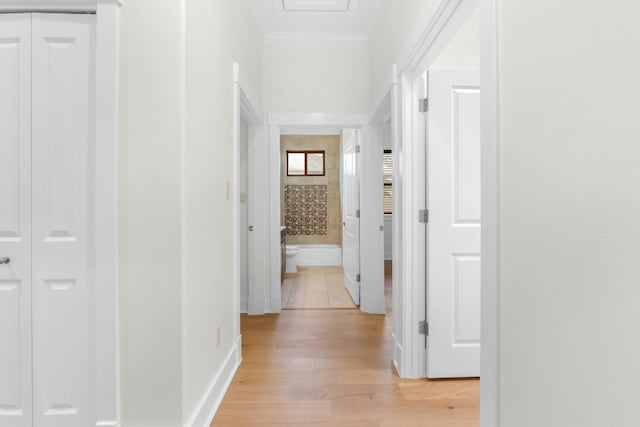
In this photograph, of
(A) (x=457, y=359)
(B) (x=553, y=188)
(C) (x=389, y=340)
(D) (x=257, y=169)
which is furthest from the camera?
(D) (x=257, y=169)

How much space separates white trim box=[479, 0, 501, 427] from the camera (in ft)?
3.72

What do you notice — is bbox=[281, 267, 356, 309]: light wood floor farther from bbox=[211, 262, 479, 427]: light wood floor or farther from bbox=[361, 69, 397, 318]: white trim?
bbox=[211, 262, 479, 427]: light wood floor

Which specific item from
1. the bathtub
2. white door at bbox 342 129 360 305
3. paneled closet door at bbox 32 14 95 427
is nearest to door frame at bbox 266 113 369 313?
white door at bbox 342 129 360 305

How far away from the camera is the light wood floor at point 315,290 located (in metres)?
4.02

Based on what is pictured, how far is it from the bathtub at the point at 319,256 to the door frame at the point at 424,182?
4.01 metres

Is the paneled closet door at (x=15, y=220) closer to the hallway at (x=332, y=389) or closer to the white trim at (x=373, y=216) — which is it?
the hallway at (x=332, y=389)

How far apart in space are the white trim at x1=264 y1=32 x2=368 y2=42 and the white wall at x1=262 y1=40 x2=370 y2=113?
0.10 ft

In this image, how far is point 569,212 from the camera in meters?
0.83

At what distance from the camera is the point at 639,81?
0.65m

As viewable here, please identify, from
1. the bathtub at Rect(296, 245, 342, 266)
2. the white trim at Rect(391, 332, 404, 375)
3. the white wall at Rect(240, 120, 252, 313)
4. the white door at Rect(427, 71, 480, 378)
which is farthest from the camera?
the bathtub at Rect(296, 245, 342, 266)

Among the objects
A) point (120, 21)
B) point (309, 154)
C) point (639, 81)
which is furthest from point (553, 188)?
point (309, 154)

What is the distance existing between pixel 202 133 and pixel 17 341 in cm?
128

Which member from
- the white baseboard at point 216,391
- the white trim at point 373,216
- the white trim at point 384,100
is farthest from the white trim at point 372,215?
the white baseboard at point 216,391

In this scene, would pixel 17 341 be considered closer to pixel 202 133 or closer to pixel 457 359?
pixel 202 133
